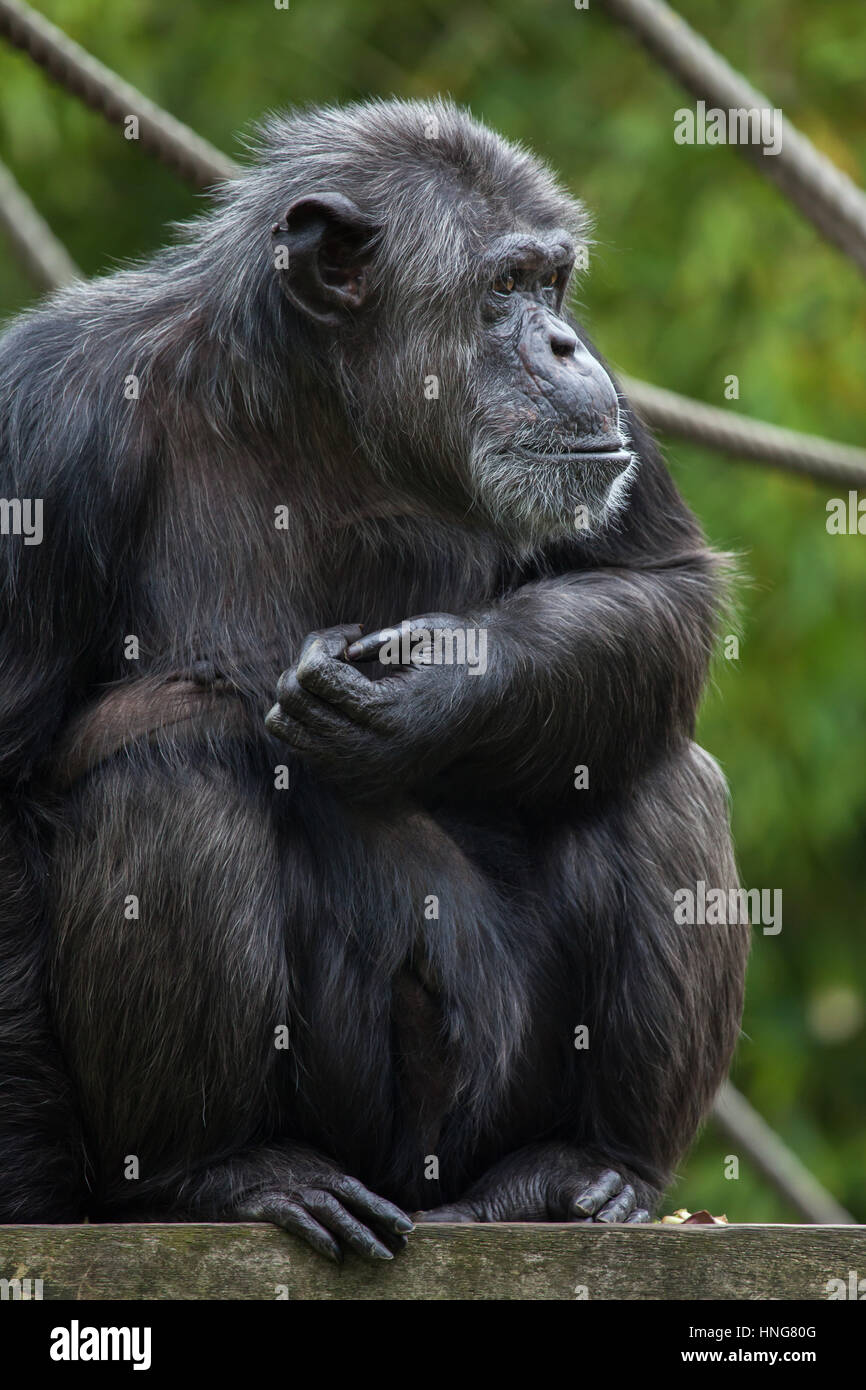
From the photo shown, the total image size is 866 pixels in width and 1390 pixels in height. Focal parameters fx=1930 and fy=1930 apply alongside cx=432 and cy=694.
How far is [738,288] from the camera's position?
1070 centimetres

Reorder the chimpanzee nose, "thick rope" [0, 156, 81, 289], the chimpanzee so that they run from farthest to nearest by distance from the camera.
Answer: "thick rope" [0, 156, 81, 289] → the chimpanzee nose → the chimpanzee

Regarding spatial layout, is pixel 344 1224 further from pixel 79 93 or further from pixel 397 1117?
pixel 79 93

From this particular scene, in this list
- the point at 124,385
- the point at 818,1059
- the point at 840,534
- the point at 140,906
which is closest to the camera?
the point at 140,906

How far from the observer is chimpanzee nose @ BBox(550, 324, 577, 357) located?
4184 mm

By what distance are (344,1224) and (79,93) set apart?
3.53 metres

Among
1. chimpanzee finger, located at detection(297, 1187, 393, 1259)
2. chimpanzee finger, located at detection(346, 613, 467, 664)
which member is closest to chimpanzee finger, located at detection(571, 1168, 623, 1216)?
chimpanzee finger, located at detection(297, 1187, 393, 1259)

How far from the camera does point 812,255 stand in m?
10.6

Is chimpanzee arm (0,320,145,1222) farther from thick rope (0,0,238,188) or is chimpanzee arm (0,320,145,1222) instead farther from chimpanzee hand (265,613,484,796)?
thick rope (0,0,238,188)

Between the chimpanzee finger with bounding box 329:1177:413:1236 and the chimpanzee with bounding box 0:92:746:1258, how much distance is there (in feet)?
0.06

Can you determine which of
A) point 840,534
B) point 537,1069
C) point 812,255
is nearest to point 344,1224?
point 537,1069

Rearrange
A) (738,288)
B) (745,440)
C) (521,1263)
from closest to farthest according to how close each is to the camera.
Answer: (521,1263), (745,440), (738,288)

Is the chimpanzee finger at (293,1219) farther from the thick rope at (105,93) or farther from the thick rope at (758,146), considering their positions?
the thick rope at (758,146)

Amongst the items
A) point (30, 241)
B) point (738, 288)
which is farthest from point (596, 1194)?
point (738, 288)

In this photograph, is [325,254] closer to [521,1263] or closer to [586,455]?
Result: [586,455]
